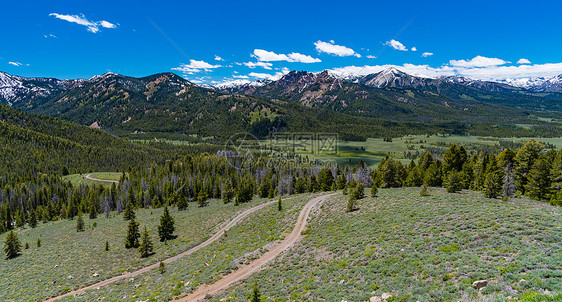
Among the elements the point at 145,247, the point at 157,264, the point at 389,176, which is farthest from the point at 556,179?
the point at 145,247

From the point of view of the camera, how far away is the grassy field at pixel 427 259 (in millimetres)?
17141

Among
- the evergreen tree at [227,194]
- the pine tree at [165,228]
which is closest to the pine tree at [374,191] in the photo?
the pine tree at [165,228]

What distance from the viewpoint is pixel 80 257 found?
5481 centimetres

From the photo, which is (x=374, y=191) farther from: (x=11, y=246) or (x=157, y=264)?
(x=11, y=246)

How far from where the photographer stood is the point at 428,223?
109 feet

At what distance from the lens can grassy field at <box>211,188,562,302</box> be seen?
1714 cm

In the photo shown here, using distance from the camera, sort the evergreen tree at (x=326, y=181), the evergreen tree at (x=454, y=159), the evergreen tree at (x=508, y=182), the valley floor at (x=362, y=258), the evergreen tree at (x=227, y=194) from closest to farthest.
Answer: the valley floor at (x=362, y=258) → the evergreen tree at (x=508, y=182) → the evergreen tree at (x=454, y=159) → the evergreen tree at (x=326, y=181) → the evergreen tree at (x=227, y=194)

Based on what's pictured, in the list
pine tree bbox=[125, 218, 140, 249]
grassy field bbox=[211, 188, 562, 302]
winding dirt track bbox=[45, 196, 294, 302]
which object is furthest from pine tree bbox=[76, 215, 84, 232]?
grassy field bbox=[211, 188, 562, 302]

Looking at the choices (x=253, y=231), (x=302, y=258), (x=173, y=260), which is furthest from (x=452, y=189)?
(x=173, y=260)

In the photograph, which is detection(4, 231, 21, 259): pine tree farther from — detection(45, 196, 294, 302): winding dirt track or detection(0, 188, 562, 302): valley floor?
detection(45, 196, 294, 302): winding dirt track

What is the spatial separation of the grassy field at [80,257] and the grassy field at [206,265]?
7.96m

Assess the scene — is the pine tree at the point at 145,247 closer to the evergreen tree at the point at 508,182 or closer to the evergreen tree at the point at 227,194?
the evergreen tree at the point at 227,194

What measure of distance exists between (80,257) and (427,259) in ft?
226

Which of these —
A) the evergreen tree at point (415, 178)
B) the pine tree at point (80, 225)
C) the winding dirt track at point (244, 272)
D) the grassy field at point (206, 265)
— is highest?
the evergreen tree at point (415, 178)
